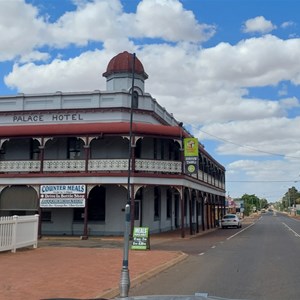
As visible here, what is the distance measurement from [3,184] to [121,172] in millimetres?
7409

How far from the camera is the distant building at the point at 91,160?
88.2 feet

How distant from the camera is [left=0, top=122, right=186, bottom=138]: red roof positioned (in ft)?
87.2

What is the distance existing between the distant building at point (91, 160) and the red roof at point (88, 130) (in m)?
0.06

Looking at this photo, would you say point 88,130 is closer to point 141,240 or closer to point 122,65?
point 122,65

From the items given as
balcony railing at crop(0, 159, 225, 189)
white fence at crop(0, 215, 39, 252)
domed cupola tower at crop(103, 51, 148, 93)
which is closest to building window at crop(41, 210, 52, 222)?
balcony railing at crop(0, 159, 225, 189)

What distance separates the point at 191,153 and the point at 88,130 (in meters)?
6.18

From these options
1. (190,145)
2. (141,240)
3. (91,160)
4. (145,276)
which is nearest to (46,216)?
(91,160)

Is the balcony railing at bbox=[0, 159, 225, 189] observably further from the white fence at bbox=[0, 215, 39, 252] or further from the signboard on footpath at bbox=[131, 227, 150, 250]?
the white fence at bbox=[0, 215, 39, 252]

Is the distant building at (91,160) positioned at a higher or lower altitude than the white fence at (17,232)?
higher

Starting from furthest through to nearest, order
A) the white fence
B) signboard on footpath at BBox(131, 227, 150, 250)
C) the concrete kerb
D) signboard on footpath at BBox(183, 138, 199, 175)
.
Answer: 1. signboard on footpath at BBox(183, 138, 199, 175)
2. signboard on footpath at BBox(131, 227, 150, 250)
3. the white fence
4. the concrete kerb

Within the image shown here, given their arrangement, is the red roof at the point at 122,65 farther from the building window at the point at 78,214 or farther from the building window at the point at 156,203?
the building window at the point at 78,214

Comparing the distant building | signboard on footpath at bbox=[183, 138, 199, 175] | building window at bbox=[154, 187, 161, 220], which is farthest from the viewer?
building window at bbox=[154, 187, 161, 220]

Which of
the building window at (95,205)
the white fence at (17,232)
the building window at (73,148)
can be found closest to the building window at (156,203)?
the building window at (95,205)

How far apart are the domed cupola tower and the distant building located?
7 cm
